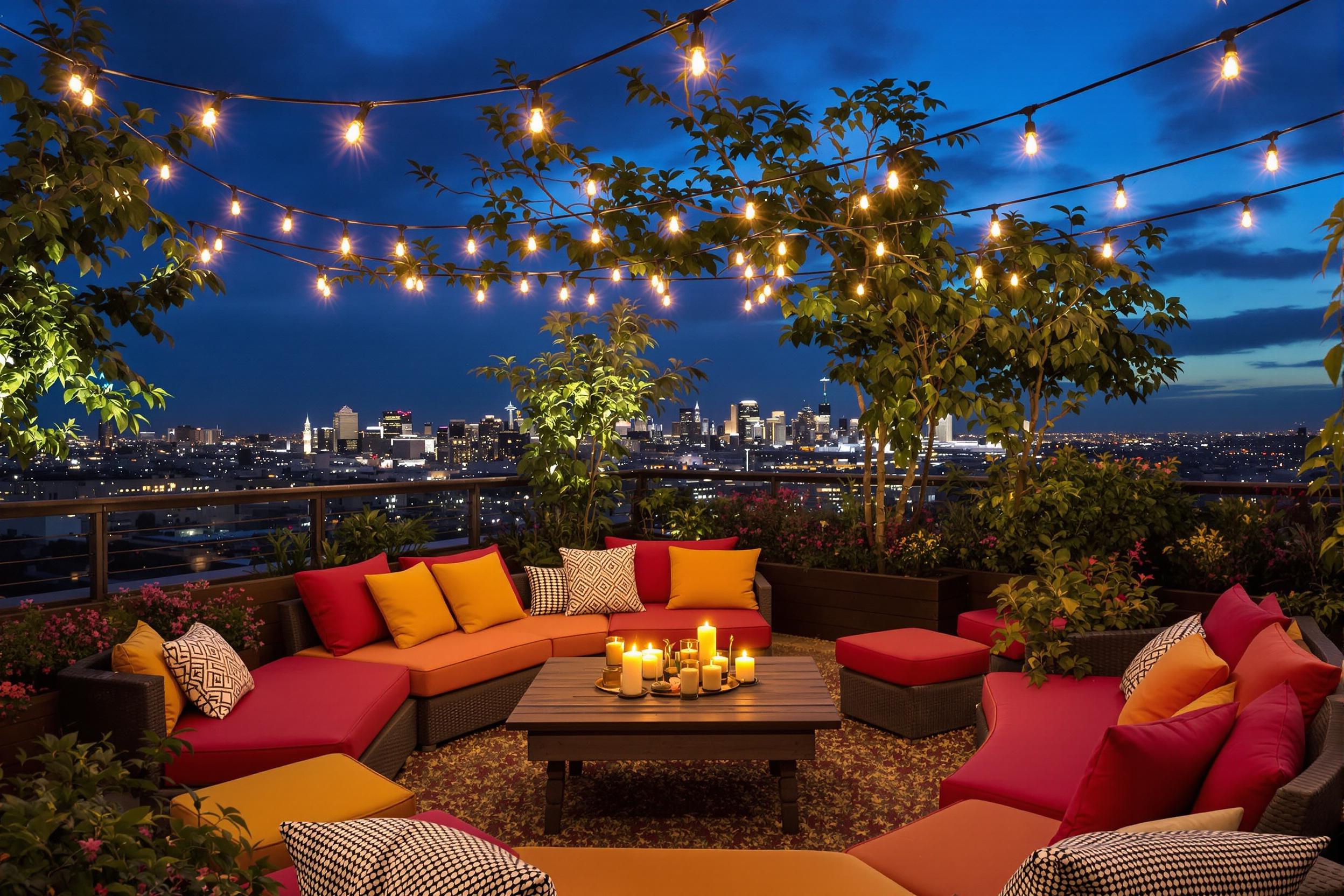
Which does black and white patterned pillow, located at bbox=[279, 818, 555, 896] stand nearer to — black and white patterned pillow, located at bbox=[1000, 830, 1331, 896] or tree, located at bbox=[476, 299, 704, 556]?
black and white patterned pillow, located at bbox=[1000, 830, 1331, 896]

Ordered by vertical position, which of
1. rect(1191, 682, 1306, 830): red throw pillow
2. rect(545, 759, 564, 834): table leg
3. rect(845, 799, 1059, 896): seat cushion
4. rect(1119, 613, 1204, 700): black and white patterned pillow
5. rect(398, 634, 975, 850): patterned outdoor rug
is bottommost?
rect(398, 634, 975, 850): patterned outdoor rug

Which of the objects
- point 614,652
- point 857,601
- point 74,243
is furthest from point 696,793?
point 74,243

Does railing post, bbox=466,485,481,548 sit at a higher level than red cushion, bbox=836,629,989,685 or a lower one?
higher

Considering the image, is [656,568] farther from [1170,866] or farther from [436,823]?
[1170,866]

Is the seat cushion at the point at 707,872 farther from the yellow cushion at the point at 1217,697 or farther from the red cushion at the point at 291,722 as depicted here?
the red cushion at the point at 291,722

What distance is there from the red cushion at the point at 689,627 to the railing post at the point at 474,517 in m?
1.59

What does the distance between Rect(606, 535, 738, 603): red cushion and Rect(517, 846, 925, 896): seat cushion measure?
3.18 meters

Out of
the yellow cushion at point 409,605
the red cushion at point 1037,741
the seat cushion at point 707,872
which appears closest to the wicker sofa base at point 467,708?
the yellow cushion at point 409,605

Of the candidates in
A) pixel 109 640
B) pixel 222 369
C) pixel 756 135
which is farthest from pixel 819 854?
pixel 222 369

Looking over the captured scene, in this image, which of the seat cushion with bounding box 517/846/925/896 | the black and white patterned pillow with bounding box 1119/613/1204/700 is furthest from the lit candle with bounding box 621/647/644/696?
the black and white patterned pillow with bounding box 1119/613/1204/700

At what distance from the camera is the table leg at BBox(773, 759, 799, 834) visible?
9.67ft

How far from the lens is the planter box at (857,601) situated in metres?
5.26

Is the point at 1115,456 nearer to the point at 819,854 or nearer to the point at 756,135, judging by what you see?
the point at 756,135

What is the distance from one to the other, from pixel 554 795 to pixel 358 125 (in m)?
2.71
